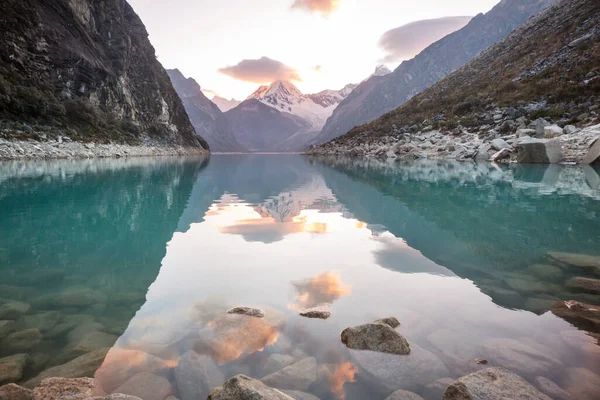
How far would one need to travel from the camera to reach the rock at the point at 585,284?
21.9 ft

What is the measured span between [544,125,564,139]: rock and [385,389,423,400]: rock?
45.8m

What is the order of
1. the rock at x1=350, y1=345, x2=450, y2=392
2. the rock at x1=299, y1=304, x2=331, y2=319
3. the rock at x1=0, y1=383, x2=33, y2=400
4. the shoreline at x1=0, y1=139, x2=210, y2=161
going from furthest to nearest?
the shoreline at x1=0, y1=139, x2=210, y2=161 → the rock at x1=299, y1=304, x2=331, y2=319 → the rock at x1=350, y1=345, x2=450, y2=392 → the rock at x1=0, y1=383, x2=33, y2=400

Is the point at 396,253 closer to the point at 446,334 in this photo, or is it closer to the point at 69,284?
the point at 446,334

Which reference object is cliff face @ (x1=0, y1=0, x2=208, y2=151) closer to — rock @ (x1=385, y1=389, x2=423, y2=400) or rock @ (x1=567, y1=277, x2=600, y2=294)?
rock @ (x1=385, y1=389, x2=423, y2=400)

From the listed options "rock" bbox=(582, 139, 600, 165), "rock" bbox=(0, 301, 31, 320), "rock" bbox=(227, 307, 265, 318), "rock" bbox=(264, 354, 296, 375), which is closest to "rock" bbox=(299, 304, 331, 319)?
"rock" bbox=(227, 307, 265, 318)

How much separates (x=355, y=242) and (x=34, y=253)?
8.23 metres

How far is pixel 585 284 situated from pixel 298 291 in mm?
5430

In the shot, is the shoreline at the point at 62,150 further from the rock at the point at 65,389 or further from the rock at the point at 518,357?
the rock at the point at 518,357

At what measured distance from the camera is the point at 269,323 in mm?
5461

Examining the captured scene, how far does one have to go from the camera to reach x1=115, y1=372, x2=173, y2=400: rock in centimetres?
383

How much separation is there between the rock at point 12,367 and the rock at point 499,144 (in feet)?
165

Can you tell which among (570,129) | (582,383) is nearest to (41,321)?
Result: (582,383)

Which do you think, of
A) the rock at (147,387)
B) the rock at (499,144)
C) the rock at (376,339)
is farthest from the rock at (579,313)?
the rock at (499,144)

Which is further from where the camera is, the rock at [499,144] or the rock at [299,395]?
the rock at [499,144]
